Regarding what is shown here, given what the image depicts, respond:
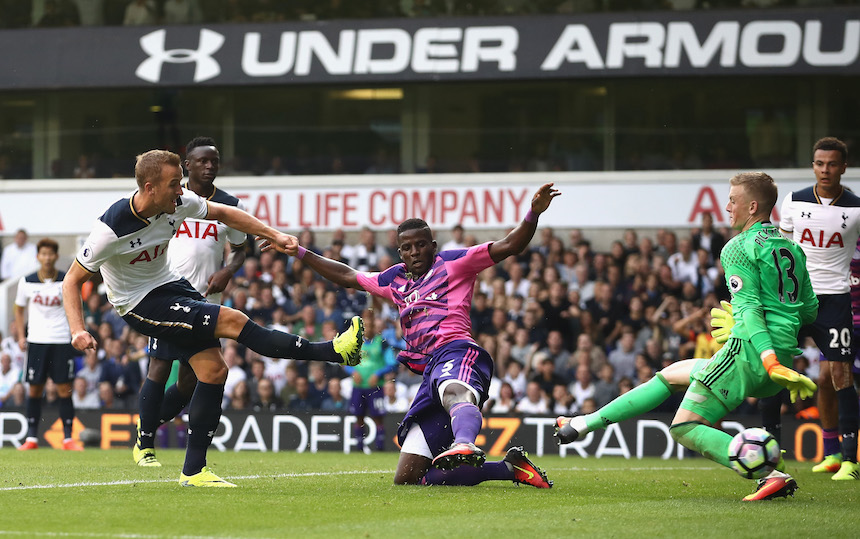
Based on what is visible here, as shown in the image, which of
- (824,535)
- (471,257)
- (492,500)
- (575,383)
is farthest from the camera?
(575,383)

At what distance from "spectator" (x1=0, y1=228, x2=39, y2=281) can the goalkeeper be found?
1597 centimetres

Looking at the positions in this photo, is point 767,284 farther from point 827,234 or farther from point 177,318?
point 177,318

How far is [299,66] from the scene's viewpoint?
69.7ft

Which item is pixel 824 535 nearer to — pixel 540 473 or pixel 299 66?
pixel 540 473

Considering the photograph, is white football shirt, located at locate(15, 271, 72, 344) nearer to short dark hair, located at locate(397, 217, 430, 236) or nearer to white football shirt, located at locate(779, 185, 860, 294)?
short dark hair, located at locate(397, 217, 430, 236)

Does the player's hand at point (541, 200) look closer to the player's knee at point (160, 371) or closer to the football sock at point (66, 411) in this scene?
the player's knee at point (160, 371)

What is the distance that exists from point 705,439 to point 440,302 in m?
1.92

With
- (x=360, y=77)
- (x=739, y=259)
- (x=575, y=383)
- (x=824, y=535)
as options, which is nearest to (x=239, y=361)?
(x=575, y=383)

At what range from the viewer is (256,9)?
2173cm

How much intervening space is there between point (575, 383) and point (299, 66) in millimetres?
8849

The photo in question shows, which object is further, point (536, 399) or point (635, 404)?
point (536, 399)

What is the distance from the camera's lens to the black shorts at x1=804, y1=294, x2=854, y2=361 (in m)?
9.09

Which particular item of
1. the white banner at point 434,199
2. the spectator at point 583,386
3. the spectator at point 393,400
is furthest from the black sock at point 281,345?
the white banner at point 434,199

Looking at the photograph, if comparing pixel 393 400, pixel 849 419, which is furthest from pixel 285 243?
pixel 393 400
